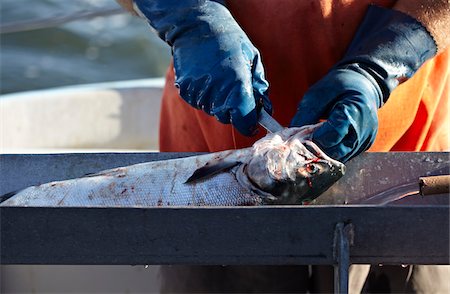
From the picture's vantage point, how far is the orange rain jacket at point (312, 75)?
79.9 inches

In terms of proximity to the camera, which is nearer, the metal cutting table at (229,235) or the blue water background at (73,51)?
the metal cutting table at (229,235)

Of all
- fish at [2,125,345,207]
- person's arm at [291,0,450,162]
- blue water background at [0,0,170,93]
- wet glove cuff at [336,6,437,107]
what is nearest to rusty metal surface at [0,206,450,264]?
fish at [2,125,345,207]

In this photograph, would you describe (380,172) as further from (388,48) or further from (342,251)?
(342,251)

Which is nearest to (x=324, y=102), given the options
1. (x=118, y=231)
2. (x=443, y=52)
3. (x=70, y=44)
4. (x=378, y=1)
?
(x=378, y=1)

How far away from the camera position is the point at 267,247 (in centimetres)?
147

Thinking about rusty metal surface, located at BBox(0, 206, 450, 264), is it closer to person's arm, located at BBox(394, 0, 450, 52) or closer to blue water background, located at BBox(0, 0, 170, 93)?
person's arm, located at BBox(394, 0, 450, 52)

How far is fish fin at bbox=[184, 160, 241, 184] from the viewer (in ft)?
6.12

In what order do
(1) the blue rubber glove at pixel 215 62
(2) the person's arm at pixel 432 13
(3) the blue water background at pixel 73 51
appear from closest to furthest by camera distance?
(1) the blue rubber glove at pixel 215 62 → (2) the person's arm at pixel 432 13 → (3) the blue water background at pixel 73 51

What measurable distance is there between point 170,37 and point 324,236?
0.85 meters

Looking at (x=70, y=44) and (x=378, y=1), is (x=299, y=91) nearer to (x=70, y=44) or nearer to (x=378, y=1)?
(x=378, y=1)

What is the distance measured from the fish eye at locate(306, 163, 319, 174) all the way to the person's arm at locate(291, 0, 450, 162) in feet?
0.29

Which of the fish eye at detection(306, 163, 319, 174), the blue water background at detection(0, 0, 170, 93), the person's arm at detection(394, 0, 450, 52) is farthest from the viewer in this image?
the blue water background at detection(0, 0, 170, 93)

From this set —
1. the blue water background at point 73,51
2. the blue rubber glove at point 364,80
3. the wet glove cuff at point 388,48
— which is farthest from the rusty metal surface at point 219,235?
the blue water background at point 73,51

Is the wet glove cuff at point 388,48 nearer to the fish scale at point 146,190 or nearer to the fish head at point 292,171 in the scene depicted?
the fish head at point 292,171
